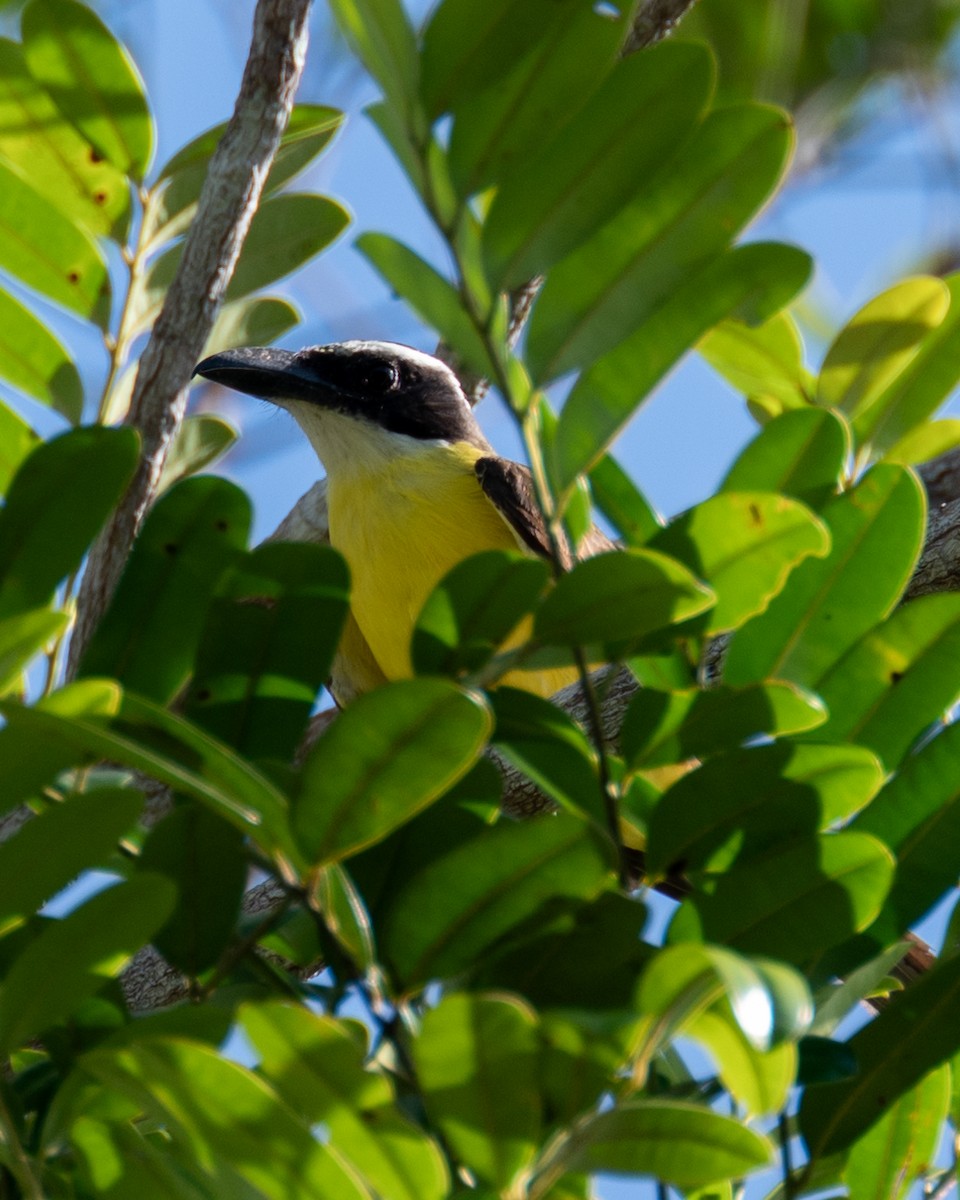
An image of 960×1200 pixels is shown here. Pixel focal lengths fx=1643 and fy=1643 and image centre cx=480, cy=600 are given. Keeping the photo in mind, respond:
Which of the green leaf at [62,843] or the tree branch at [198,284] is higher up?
the tree branch at [198,284]

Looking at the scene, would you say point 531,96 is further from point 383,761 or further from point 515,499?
point 515,499

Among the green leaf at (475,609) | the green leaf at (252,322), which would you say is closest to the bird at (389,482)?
the green leaf at (252,322)

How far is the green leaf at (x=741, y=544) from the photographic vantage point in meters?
1.44

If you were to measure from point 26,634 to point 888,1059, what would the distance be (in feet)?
2.78

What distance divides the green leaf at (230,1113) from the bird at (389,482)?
8.88 feet

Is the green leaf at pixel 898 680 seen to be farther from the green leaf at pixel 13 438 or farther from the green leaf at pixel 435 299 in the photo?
the green leaf at pixel 13 438

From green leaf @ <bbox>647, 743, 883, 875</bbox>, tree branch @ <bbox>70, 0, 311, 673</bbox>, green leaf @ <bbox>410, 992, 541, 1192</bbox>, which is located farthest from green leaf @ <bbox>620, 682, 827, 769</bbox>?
tree branch @ <bbox>70, 0, 311, 673</bbox>

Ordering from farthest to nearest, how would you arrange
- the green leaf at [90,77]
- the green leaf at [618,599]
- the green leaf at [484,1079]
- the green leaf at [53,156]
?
the green leaf at [53,156] < the green leaf at [90,77] < the green leaf at [618,599] < the green leaf at [484,1079]

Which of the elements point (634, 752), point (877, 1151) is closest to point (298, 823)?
point (634, 752)

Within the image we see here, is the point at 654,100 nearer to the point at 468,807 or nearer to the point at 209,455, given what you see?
the point at 468,807

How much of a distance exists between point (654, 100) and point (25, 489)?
2.21 ft

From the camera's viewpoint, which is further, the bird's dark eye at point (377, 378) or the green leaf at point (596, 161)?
the bird's dark eye at point (377, 378)

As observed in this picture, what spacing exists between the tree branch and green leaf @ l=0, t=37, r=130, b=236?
8.7 inches

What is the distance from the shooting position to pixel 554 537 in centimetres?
159
